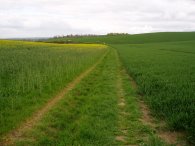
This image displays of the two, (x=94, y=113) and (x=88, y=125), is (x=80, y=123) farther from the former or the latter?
(x=94, y=113)

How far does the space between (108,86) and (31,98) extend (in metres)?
5.45

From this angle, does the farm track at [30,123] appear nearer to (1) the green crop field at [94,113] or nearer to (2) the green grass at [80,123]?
(1) the green crop field at [94,113]

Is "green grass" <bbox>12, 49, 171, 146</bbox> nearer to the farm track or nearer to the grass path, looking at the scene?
the grass path

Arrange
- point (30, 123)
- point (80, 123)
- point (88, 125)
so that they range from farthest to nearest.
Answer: point (30, 123) → point (80, 123) → point (88, 125)

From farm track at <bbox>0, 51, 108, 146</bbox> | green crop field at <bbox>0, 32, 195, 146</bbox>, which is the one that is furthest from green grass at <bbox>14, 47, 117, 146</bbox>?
farm track at <bbox>0, 51, 108, 146</bbox>

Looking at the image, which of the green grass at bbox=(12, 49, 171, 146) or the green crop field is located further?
the green crop field

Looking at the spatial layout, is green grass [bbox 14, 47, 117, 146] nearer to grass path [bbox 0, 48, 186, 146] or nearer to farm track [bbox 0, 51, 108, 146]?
grass path [bbox 0, 48, 186, 146]

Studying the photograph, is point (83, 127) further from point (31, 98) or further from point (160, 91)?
point (160, 91)

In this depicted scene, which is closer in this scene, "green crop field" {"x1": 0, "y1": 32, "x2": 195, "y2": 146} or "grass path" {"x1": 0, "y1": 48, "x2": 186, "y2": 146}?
"grass path" {"x1": 0, "y1": 48, "x2": 186, "y2": 146}

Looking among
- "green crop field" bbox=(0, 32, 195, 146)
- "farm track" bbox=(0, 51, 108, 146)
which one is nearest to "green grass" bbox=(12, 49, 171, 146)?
"green crop field" bbox=(0, 32, 195, 146)

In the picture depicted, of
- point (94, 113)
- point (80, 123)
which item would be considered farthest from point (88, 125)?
point (94, 113)

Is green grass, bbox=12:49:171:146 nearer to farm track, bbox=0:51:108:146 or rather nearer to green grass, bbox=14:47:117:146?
green grass, bbox=14:47:117:146

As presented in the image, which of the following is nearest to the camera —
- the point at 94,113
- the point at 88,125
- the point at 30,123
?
the point at 88,125

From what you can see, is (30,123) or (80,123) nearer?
(80,123)
